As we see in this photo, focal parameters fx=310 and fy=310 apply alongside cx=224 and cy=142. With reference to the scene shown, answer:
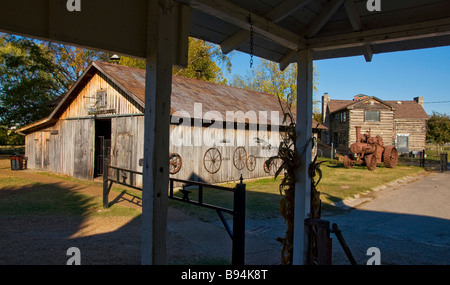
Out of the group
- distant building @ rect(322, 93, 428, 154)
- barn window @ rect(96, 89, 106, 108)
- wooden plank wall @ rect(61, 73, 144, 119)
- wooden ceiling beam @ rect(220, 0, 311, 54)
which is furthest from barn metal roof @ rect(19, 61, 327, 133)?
distant building @ rect(322, 93, 428, 154)

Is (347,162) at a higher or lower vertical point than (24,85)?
lower

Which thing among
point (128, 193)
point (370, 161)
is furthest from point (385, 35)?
point (370, 161)

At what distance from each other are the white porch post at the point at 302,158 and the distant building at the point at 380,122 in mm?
27097

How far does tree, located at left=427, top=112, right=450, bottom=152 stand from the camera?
34.6 m

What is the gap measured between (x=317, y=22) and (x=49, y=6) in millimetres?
2614

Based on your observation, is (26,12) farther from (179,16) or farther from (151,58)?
(179,16)

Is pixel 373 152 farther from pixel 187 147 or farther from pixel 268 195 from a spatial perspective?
pixel 187 147

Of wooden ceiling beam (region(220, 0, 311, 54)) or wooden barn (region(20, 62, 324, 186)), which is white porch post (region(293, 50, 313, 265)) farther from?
wooden barn (region(20, 62, 324, 186))

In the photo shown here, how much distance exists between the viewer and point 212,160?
13.4 m

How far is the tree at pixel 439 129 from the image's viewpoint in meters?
34.6

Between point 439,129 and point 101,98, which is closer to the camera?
point 101,98

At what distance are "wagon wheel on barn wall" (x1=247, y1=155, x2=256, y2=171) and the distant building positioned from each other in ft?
56.0

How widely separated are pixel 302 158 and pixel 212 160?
33.1 ft

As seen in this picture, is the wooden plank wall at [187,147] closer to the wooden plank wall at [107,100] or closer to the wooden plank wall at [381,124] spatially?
the wooden plank wall at [107,100]
